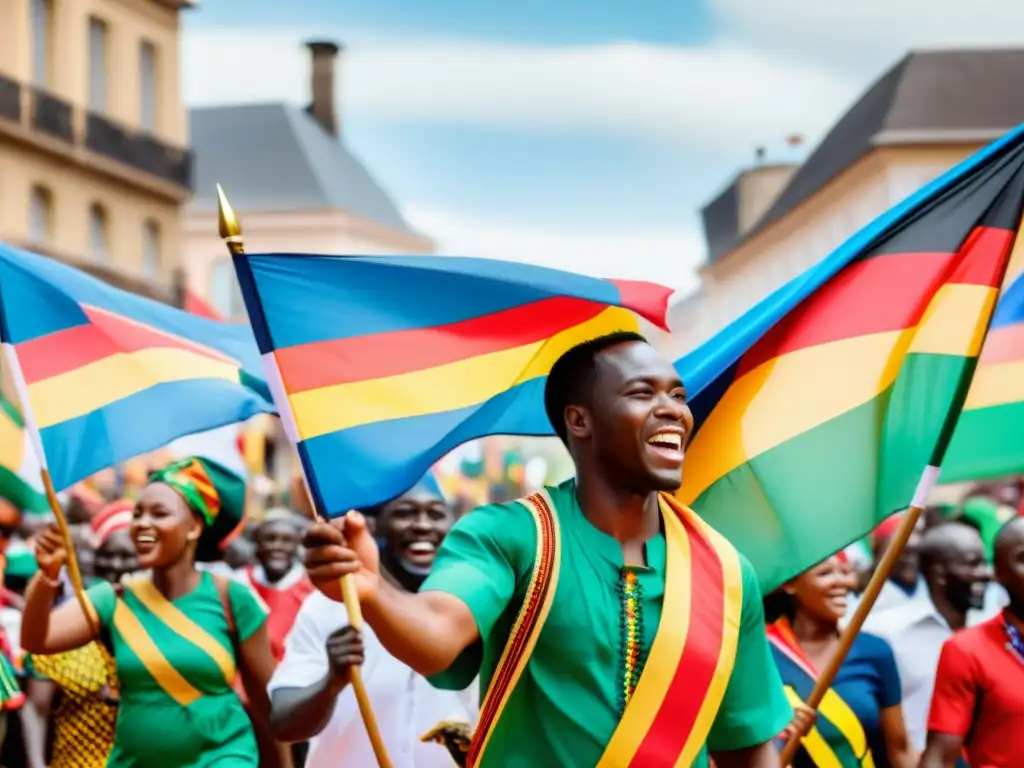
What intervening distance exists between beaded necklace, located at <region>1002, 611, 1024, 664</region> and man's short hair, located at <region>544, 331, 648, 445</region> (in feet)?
6.53

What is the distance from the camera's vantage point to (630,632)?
15.3 feet

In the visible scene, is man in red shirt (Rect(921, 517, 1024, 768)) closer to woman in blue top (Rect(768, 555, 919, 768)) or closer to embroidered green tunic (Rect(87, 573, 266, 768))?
woman in blue top (Rect(768, 555, 919, 768))

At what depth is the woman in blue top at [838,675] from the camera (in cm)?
679

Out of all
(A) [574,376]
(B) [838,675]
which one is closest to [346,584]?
(A) [574,376]

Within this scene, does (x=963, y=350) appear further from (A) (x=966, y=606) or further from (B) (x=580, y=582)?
(A) (x=966, y=606)

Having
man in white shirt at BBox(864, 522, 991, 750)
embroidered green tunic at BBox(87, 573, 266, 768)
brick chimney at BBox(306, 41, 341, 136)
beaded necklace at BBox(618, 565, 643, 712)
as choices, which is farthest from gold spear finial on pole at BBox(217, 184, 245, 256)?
brick chimney at BBox(306, 41, 341, 136)

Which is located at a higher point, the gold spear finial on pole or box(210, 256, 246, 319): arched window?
the gold spear finial on pole

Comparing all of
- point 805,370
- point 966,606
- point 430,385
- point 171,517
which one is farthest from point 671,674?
point 966,606

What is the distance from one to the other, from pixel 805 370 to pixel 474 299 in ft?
4.77

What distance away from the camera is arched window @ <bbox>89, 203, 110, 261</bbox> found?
41.1 metres

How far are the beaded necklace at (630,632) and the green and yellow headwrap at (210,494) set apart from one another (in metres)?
3.23

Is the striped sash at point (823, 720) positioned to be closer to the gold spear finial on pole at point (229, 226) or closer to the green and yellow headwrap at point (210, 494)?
the green and yellow headwrap at point (210, 494)

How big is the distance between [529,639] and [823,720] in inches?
95.8

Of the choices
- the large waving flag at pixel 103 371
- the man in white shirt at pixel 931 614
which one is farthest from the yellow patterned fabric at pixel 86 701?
the man in white shirt at pixel 931 614
